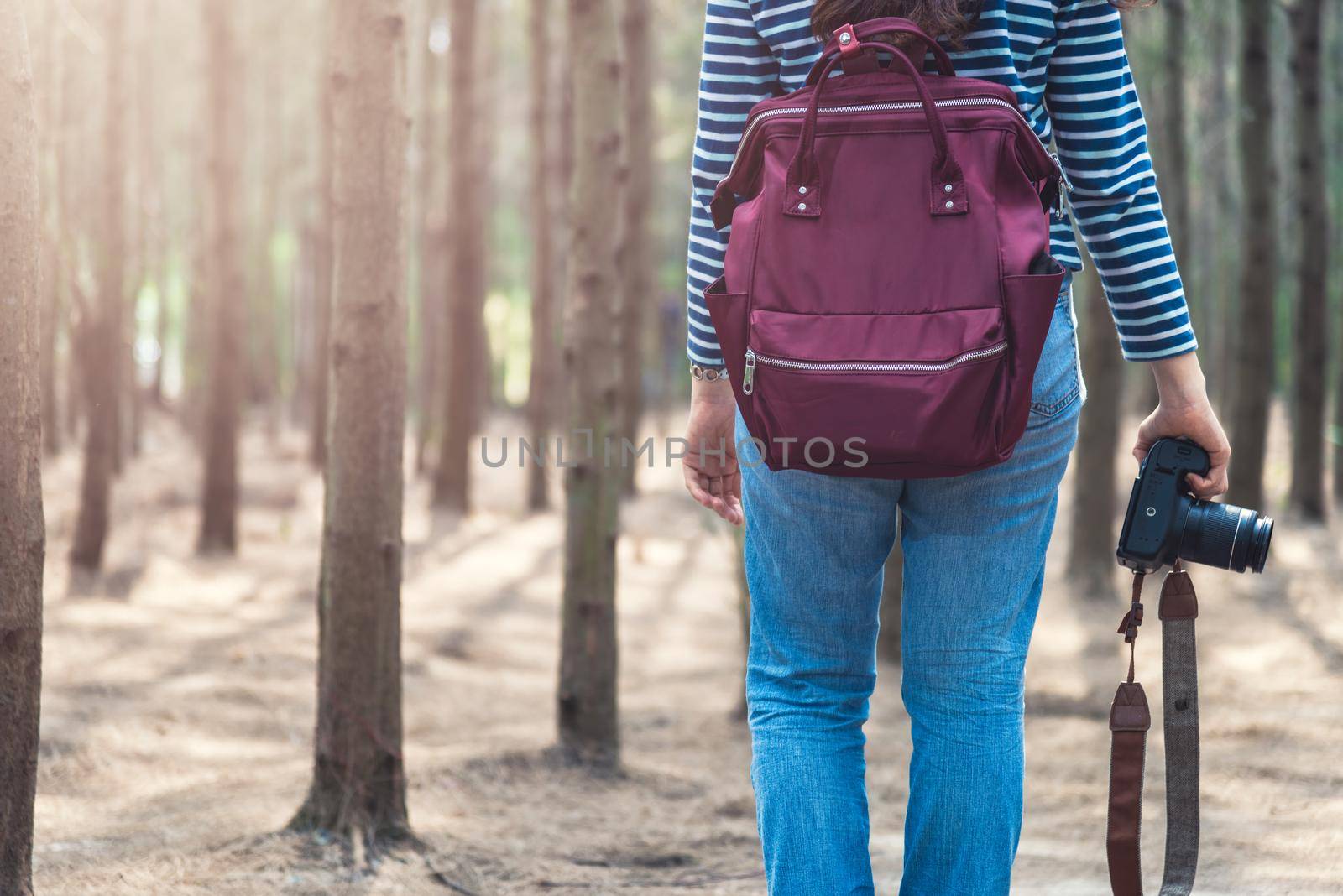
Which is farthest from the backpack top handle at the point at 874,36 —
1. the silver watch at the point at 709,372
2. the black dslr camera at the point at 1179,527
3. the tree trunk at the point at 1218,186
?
the tree trunk at the point at 1218,186

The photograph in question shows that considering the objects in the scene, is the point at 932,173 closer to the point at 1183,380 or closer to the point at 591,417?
the point at 1183,380

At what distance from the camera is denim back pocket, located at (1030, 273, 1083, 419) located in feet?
5.77

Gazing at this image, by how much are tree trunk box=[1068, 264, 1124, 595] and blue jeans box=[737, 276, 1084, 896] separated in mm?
6641

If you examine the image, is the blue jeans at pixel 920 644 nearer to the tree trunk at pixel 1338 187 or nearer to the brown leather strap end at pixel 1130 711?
the brown leather strap end at pixel 1130 711

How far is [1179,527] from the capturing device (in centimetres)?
194

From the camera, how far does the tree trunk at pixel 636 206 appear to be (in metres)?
11.3

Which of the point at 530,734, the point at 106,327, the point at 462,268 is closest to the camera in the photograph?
the point at 530,734

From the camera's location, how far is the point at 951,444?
1.65 m

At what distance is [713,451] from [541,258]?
35.0 ft

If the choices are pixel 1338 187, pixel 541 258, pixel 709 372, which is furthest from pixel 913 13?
pixel 1338 187

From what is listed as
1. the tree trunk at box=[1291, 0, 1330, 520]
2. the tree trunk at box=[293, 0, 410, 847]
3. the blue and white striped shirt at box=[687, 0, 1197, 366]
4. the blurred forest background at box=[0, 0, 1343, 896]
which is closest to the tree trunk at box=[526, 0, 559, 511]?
the blurred forest background at box=[0, 0, 1343, 896]

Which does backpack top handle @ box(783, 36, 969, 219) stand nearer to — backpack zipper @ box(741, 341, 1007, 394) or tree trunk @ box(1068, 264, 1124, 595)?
backpack zipper @ box(741, 341, 1007, 394)

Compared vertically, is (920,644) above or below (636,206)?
below

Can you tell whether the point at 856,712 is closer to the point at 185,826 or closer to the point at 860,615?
the point at 860,615
